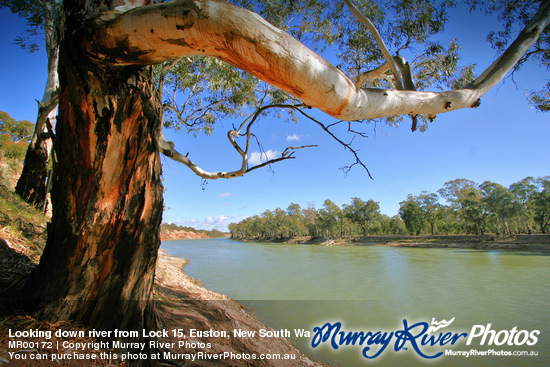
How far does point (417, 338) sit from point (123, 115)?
4.80m

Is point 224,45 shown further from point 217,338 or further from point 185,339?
point 217,338

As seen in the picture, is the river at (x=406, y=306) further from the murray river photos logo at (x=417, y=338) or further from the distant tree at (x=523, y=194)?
the distant tree at (x=523, y=194)

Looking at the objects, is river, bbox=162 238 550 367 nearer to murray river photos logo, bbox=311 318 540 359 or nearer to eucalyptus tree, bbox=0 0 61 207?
murray river photos logo, bbox=311 318 540 359

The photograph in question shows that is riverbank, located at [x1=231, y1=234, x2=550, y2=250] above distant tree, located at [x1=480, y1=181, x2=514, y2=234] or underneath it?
underneath

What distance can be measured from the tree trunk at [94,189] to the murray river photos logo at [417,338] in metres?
3.10

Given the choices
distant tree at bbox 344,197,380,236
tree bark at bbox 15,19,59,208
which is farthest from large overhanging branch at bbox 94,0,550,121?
distant tree at bbox 344,197,380,236

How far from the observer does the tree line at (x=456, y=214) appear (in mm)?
22891

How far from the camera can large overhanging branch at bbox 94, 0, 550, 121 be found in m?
0.89

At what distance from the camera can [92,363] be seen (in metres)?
1.05

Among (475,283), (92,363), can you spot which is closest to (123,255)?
(92,363)

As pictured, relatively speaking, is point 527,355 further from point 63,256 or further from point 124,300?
point 63,256

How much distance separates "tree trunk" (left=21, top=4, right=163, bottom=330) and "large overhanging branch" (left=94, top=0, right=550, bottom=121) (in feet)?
→ 0.47

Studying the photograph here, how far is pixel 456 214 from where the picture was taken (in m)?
26.1

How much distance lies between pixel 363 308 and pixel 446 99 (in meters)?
4.78
